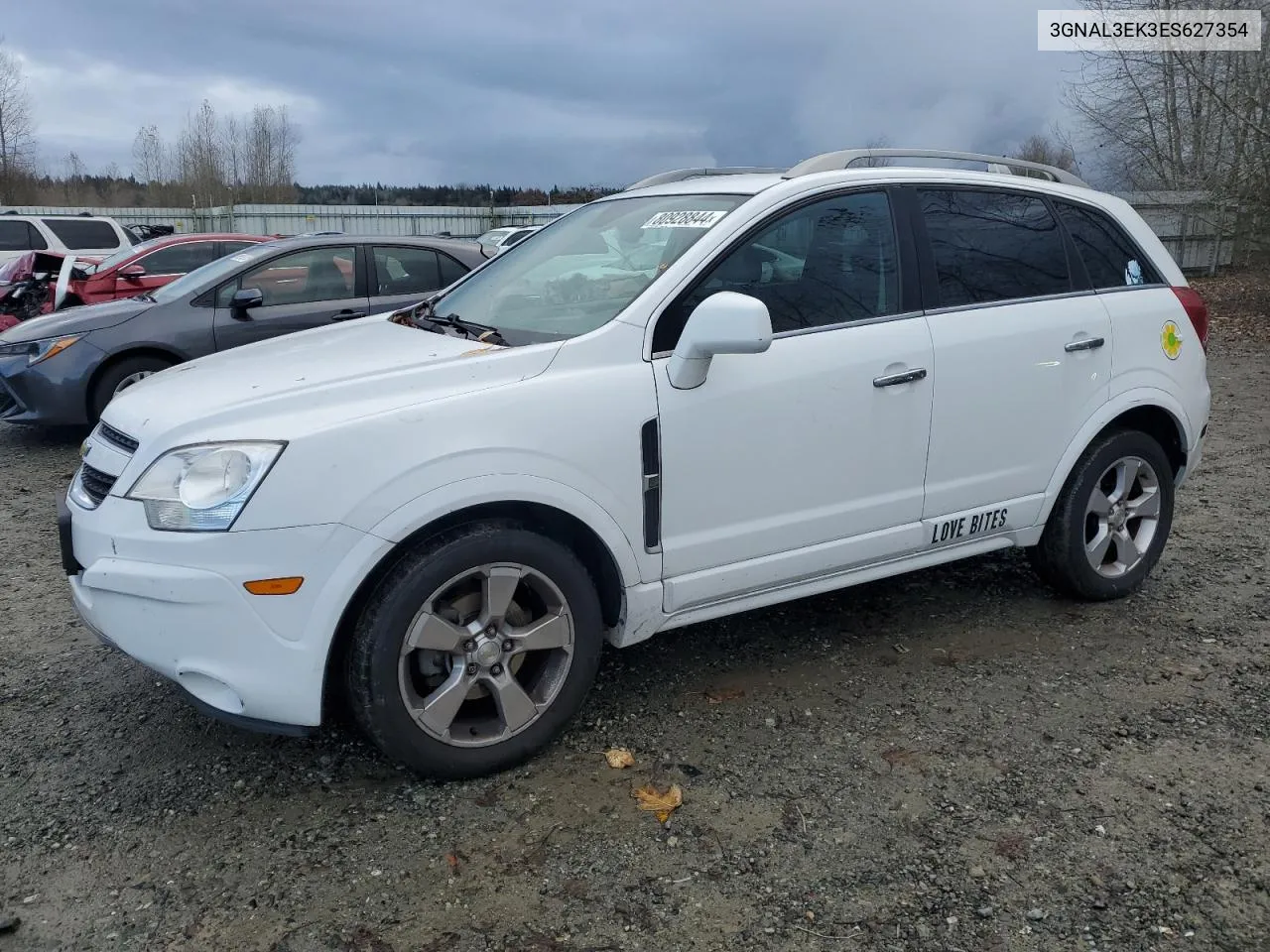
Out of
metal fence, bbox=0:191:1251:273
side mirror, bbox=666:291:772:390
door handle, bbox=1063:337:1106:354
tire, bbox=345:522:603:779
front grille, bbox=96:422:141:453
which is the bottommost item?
tire, bbox=345:522:603:779

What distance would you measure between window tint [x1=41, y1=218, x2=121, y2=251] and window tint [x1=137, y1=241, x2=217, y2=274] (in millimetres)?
6537

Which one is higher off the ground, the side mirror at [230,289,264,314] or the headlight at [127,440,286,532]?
the side mirror at [230,289,264,314]

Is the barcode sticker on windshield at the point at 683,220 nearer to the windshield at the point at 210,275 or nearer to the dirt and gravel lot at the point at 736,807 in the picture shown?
the dirt and gravel lot at the point at 736,807

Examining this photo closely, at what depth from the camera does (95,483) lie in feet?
10.2

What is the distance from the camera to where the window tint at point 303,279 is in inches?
312

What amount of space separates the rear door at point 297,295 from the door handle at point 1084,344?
17.5 ft

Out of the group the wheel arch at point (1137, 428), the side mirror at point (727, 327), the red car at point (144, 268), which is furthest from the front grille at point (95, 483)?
the red car at point (144, 268)

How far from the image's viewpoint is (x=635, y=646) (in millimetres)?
4148

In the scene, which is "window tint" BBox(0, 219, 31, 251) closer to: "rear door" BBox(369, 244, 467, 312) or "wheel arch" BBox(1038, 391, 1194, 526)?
"rear door" BBox(369, 244, 467, 312)

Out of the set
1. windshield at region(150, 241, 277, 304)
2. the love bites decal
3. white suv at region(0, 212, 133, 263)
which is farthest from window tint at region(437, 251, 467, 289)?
white suv at region(0, 212, 133, 263)

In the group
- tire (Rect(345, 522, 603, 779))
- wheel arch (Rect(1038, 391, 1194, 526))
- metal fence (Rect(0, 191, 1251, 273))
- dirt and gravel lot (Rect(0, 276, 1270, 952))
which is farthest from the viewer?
metal fence (Rect(0, 191, 1251, 273))

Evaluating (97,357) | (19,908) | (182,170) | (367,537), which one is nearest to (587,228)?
(367,537)

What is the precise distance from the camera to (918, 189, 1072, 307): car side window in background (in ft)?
12.8

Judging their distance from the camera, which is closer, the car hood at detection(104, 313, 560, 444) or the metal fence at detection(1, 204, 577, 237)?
the car hood at detection(104, 313, 560, 444)
